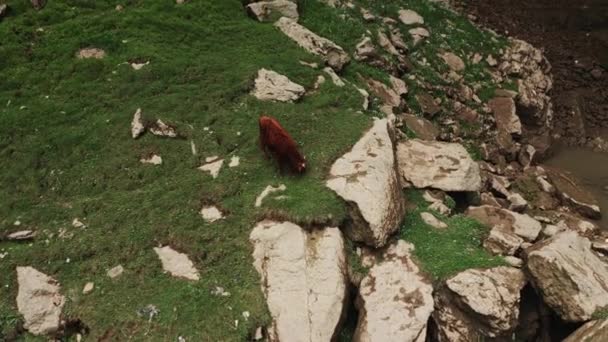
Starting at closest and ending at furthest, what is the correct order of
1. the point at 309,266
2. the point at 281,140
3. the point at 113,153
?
1. the point at 309,266
2. the point at 281,140
3. the point at 113,153

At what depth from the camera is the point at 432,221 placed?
13.9m

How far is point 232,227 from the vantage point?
12.4m

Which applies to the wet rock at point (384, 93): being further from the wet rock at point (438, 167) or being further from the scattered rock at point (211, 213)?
the scattered rock at point (211, 213)

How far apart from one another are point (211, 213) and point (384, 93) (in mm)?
9860

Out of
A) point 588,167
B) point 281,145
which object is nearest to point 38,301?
point 281,145

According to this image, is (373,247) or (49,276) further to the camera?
(373,247)

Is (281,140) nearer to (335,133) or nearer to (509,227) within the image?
(335,133)

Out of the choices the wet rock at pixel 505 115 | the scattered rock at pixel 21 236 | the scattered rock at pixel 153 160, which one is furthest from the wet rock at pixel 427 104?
the scattered rock at pixel 21 236

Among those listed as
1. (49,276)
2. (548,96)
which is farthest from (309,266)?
(548,96)

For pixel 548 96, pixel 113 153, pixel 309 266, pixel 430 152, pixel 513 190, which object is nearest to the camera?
pixel 309 266

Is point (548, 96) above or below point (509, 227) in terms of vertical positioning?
below

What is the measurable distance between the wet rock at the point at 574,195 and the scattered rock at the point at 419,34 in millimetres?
8585

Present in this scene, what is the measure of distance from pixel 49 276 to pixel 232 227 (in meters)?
4.42

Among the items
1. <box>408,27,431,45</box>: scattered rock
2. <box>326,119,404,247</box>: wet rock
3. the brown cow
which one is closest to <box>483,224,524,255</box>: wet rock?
<box>326,119,404,247</box>: wet rock
